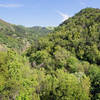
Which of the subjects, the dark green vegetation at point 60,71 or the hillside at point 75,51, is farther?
the hillside at point 75,51

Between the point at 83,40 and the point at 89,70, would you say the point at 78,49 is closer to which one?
the point at 83,40

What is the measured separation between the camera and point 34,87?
88.9 ft

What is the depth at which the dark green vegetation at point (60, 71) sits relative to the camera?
24453mm

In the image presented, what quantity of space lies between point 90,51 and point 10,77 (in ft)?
96.5

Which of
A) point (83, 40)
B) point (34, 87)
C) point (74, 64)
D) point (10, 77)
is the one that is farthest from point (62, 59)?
point (10, 77)

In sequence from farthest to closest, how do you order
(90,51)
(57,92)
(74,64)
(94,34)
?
(94,34) < (90,51) < (74,64) < (57,92)

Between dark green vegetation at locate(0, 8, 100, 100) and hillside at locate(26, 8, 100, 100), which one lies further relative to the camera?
hillside at locate(26, 8, 100, 100)

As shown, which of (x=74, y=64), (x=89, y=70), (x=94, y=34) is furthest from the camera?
(x=94, y=34)

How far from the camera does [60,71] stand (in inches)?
1179

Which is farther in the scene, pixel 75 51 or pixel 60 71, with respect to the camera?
pixel 75 51

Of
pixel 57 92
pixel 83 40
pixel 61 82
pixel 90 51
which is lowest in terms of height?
pixel 57 92

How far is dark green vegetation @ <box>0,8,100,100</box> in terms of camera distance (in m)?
24.5

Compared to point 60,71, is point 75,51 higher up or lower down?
higher up

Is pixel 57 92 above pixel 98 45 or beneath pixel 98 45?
beneath
